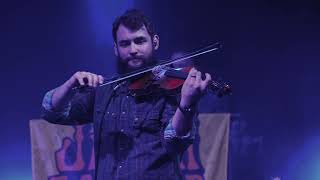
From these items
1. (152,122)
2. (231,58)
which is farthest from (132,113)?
(231,58)

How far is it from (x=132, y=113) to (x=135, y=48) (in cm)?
20

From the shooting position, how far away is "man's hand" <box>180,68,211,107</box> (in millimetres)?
1285

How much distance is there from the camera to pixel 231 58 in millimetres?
3123

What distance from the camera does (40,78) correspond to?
3018 millimetres

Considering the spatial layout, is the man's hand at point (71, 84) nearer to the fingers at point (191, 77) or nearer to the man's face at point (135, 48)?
the man's face at point (135, 48)

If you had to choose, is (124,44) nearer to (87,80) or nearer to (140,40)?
(140,40)

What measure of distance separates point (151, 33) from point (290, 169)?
6.32 ft

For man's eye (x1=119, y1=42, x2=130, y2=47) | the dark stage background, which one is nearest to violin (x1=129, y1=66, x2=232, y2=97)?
man's eye (x1=119, y1=42, x2=130, y2=47)

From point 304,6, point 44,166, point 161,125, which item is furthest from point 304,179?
point 161,125

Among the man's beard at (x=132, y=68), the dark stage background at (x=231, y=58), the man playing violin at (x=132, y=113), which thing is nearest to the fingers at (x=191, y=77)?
the man playing violin at (x=132, y=113)

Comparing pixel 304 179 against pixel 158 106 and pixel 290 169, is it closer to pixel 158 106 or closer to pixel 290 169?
pixel 290 169

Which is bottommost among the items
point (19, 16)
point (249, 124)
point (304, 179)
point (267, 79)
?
point (304, 179)

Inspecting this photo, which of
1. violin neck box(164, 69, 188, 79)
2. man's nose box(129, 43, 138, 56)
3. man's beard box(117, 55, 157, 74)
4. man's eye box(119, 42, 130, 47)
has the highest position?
man's eye box(119, 42, 130, 47)

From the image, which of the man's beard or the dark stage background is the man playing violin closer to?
the man's beard
